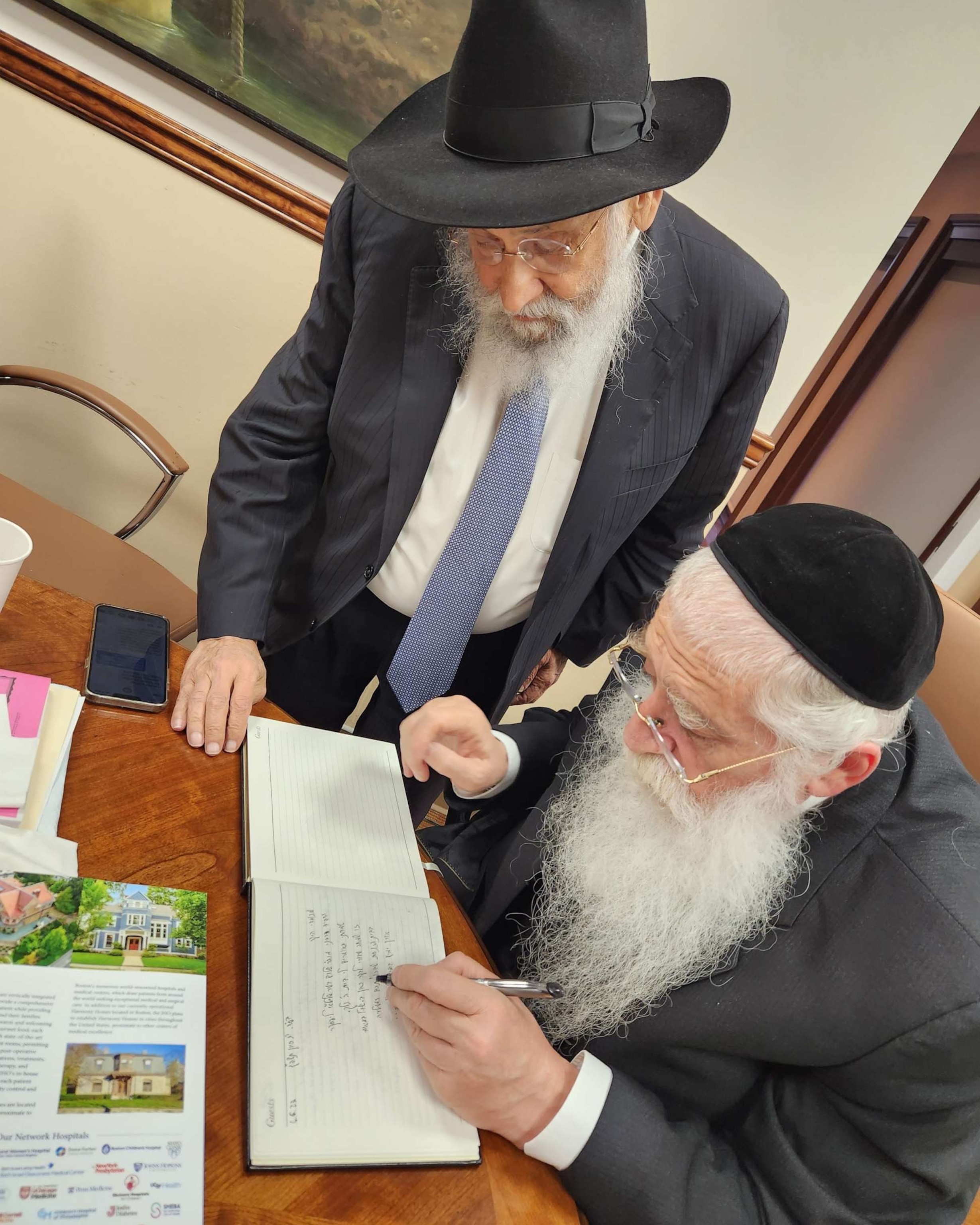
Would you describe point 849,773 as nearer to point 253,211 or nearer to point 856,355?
point 253,211

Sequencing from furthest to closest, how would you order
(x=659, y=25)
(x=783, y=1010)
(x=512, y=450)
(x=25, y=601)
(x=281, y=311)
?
(x=281, y=311), (x=659, y=25), (x=512, y=450), (x=25, y=601), (x=783, y=1010)

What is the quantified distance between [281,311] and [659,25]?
51.8 inches

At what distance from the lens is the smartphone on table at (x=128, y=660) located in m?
1.27

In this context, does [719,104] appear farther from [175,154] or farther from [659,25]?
[175,154]

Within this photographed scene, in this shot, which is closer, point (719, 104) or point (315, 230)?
point (719, 104)

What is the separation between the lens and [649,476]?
5.54 feet

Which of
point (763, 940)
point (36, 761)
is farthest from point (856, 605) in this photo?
point (36, 761)

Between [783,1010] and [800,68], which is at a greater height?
[800,68]

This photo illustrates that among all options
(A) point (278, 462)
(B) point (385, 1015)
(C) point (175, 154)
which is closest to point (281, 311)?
(C) point (175, 154)

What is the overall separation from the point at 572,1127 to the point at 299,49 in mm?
2498

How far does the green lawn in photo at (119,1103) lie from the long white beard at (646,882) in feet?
2.07

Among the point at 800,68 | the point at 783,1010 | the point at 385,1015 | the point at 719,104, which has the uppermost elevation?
the point at 800,68

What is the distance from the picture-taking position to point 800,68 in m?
2.33

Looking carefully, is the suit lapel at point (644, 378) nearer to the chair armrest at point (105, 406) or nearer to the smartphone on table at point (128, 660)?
Result: the smartphone on table at point (128, 660)
